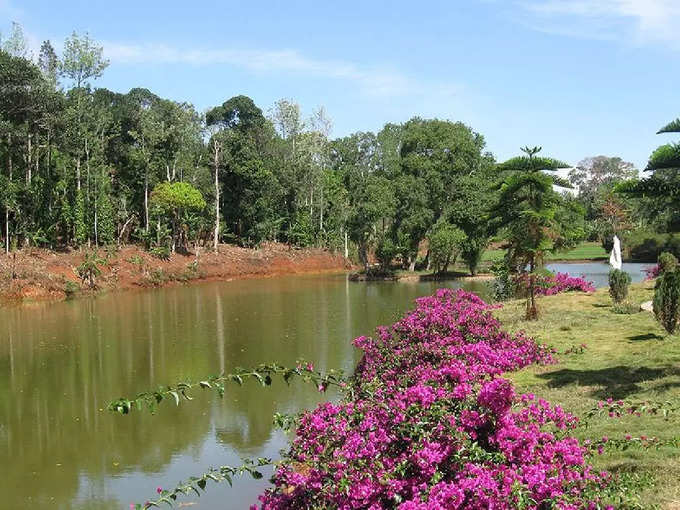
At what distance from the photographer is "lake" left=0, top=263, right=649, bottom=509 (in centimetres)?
887

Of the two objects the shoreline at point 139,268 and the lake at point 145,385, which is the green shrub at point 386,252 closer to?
the shoreline at point 139,268

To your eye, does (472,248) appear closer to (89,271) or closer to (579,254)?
(579,254)

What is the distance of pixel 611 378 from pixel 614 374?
0.25 metres

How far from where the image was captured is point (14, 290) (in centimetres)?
2970

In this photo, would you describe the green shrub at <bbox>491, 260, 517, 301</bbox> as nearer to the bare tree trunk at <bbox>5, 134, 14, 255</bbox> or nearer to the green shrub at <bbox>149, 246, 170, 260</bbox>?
the green shrub at <bbox>149, 246, 170, 260</bbox>

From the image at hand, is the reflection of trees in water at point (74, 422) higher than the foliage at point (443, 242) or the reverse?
the reverse

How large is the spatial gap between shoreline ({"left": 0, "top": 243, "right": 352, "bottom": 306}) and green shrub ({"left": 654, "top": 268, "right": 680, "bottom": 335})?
85.7 ft

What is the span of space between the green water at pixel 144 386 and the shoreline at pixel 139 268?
2699mm

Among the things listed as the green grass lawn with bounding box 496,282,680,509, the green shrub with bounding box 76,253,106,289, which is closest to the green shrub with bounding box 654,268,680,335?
the green grass lawn with bounding box 496,282,680,509

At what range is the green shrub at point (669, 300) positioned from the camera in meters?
11.1

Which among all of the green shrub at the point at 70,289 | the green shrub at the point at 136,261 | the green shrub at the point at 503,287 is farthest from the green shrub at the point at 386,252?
the green shrub at the point at 70,289

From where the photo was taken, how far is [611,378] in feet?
30.5

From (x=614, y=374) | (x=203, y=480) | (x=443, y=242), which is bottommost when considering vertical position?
(x=614, y=374)

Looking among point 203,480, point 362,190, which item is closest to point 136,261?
point 362,190
